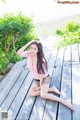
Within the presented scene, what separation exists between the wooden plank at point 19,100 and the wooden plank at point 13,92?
0.17 ft

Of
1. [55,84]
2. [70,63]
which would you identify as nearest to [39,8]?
[70,63]

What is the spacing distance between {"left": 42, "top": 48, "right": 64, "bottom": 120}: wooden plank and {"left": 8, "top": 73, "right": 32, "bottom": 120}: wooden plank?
34cm

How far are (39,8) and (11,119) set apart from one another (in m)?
7.96

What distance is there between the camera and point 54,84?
14.2 ft

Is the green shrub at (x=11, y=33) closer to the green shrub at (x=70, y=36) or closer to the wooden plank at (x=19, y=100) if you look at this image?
the green shrub at (x=70, y=36)

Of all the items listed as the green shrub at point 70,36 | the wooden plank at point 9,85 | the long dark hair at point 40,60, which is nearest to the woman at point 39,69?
the long dark hair at point 40,60

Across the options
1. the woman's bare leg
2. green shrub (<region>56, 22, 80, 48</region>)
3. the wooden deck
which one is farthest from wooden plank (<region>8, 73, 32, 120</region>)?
green shrub (<region>56, 22, 80, 48</region>)

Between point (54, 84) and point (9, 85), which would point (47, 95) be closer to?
point (54, 84)

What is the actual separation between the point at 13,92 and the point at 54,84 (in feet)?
1.96

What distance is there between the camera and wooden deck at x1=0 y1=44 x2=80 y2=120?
3407 mm

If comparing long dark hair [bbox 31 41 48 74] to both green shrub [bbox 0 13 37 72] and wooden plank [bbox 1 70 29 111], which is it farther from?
green shrub [bbox 0 13 37 72]

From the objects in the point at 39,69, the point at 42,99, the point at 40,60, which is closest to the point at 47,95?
the point at 42,99

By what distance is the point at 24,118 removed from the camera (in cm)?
Answer: 334

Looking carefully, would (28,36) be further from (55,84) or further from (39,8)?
(39,8)
